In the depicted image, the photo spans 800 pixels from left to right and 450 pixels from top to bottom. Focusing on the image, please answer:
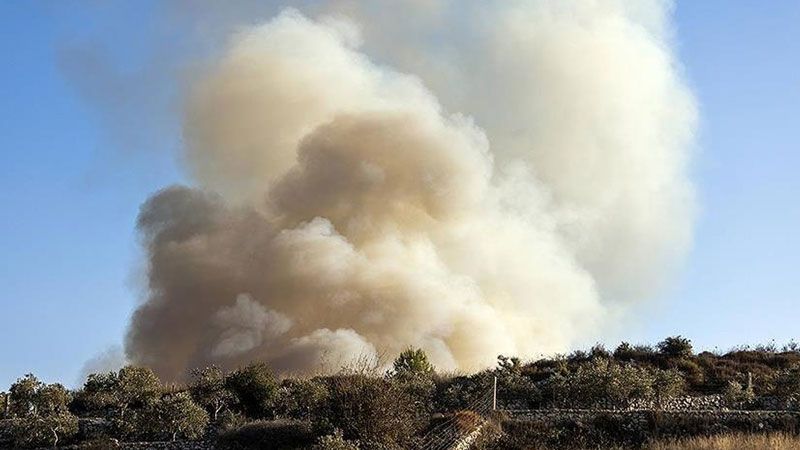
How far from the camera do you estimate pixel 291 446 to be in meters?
28.2

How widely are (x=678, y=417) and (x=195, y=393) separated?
61.3 feet

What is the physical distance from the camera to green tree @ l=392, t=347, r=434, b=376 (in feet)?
141

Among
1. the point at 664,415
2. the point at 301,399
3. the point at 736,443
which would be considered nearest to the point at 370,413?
the point at 301,399

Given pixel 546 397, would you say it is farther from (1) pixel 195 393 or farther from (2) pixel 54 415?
(2) pixel 54 415

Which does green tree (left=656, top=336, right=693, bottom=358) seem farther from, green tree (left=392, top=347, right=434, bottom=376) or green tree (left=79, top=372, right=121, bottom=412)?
green tree (left=79, top=372, right=121, bottom=412)

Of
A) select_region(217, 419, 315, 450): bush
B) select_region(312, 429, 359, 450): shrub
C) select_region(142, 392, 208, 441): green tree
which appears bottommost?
select_region(312, 429, 359, 450): shrub

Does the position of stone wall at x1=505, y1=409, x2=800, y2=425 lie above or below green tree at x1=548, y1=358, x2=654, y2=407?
below

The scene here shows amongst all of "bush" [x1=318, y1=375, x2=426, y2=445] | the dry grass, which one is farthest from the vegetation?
the dry grass

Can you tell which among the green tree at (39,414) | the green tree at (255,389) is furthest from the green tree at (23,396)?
the green tree at (255,389)

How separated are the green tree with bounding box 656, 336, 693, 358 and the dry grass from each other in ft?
60.4

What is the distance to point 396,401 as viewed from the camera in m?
28.6

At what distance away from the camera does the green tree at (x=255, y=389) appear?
1388 inches

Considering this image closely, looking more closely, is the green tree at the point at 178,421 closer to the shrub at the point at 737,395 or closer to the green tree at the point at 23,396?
the green tree at the point at 23,396

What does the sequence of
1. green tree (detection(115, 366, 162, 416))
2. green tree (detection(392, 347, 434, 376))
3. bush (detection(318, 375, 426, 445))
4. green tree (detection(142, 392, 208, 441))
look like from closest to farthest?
bush (detection(318, 375, 426, 445)) → green tree (detection(142, 392, 208, 441)) → green tree (detection(115, 366, 162, 416)) → green tree (detection(392, 347, 434, 376))
